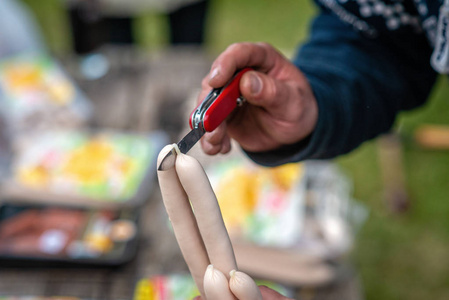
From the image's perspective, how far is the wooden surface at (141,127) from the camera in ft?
2.95

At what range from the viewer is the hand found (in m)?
0.57

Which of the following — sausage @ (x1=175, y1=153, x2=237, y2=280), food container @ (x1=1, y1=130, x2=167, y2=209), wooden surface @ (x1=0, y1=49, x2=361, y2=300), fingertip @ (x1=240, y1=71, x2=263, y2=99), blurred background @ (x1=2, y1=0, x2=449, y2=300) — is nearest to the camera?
sausage @ (x1=175, y1=153, x2=237, y2=280)

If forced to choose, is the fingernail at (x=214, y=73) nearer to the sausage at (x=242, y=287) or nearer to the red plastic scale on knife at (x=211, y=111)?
the red plastic scale on knife at (x=211, y=111)

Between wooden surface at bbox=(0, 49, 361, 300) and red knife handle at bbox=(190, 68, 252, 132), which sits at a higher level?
red knife handle at bbox=(190, 68, 252, 132)

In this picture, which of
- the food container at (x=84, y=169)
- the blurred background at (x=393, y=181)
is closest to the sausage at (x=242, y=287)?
the food container at (x=84, y=169)

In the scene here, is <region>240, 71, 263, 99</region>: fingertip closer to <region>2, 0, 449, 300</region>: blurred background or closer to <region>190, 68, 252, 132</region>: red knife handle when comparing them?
<region>190, 68, 252, 132</region>: red knife handle

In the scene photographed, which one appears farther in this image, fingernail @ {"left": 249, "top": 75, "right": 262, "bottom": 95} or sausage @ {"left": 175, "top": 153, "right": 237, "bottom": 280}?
fingernail @ {"left": 249, "top": 75, "right": 262, "bottom": 95}

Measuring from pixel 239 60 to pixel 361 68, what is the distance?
256 mm

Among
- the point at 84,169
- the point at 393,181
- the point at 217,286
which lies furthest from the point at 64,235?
the point at 393,181

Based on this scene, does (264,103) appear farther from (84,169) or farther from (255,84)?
(84,169)

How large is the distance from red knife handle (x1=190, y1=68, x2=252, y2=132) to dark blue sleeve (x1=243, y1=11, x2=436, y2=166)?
0.45ft

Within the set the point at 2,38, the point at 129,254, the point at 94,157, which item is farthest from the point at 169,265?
the point at 2,38

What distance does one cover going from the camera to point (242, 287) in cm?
47

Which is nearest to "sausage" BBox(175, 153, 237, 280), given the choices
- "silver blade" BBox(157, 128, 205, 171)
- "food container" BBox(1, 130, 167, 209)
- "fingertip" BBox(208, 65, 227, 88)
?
"silver blade" BBox(157, 128, 205, 171)
